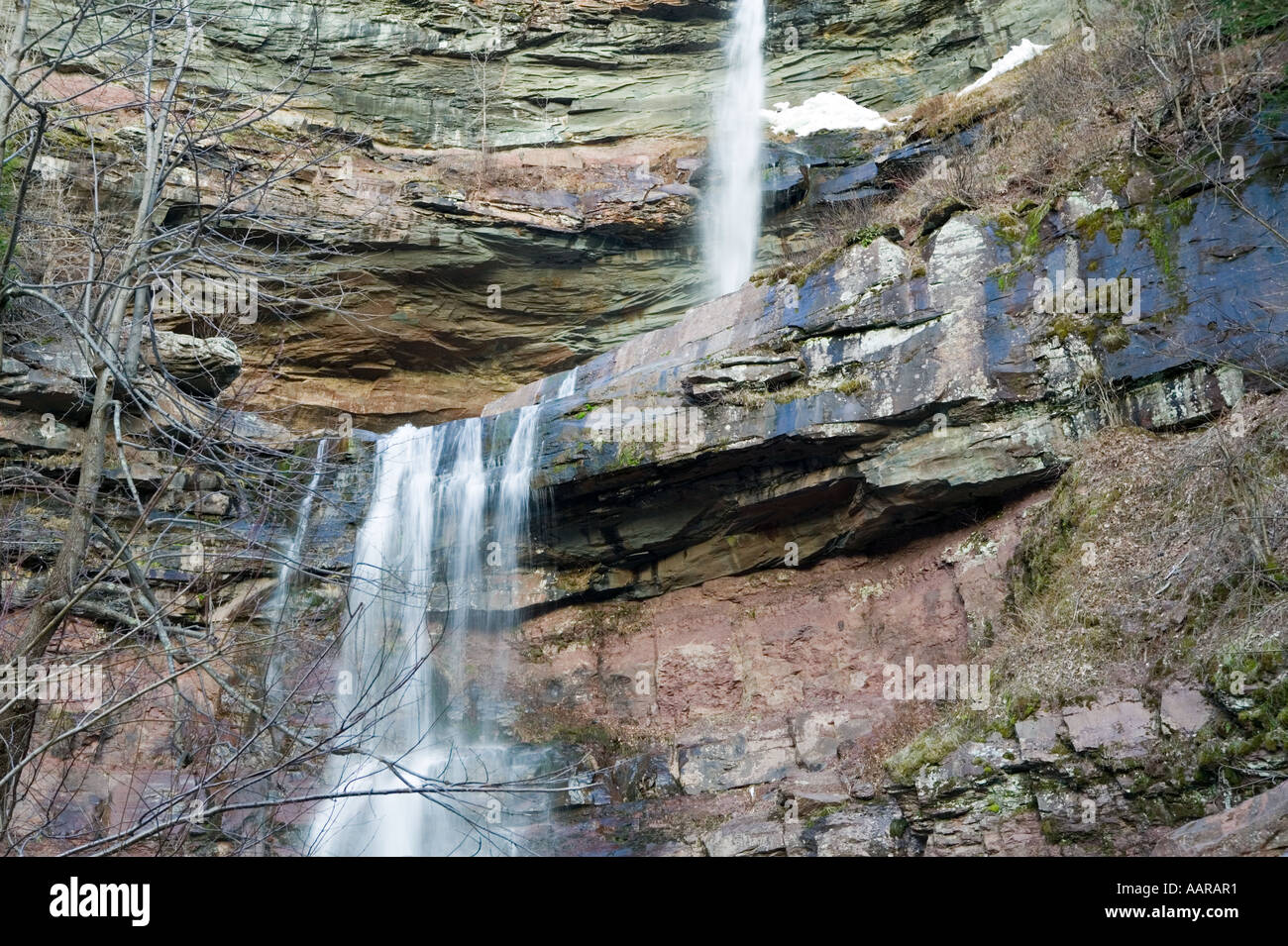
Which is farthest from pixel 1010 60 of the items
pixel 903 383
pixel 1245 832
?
pixel 1245 832

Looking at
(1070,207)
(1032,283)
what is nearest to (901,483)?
(1032,283)

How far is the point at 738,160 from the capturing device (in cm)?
2316

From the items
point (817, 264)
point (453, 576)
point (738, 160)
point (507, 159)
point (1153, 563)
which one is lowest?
point (1153, 563)

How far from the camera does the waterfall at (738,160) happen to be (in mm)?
22219

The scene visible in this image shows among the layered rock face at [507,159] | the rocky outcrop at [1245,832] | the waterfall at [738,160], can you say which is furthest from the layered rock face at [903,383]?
the layered rock face at [507,159]

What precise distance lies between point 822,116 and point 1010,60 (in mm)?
3960

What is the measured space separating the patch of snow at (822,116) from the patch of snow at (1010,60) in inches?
78.9

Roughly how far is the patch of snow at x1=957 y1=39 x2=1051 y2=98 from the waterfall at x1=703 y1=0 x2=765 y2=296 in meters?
4.55

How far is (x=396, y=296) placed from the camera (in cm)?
2203

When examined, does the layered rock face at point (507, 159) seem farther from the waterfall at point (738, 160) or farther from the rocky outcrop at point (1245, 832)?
the rocky outcrop at point (1245, 832)

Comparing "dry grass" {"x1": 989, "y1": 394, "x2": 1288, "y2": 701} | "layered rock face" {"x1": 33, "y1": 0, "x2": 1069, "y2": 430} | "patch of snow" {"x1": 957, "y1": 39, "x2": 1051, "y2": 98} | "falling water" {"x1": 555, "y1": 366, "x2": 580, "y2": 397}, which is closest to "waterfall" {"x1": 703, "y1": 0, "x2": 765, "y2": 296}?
"layered rock face" {"x1": 33, "y1": 0, "x2": 1069, "y2": 430}

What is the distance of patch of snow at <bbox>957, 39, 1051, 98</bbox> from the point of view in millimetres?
20922

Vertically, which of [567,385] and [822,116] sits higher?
[822,116]

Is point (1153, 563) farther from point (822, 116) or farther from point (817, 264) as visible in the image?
point (822, 116)
